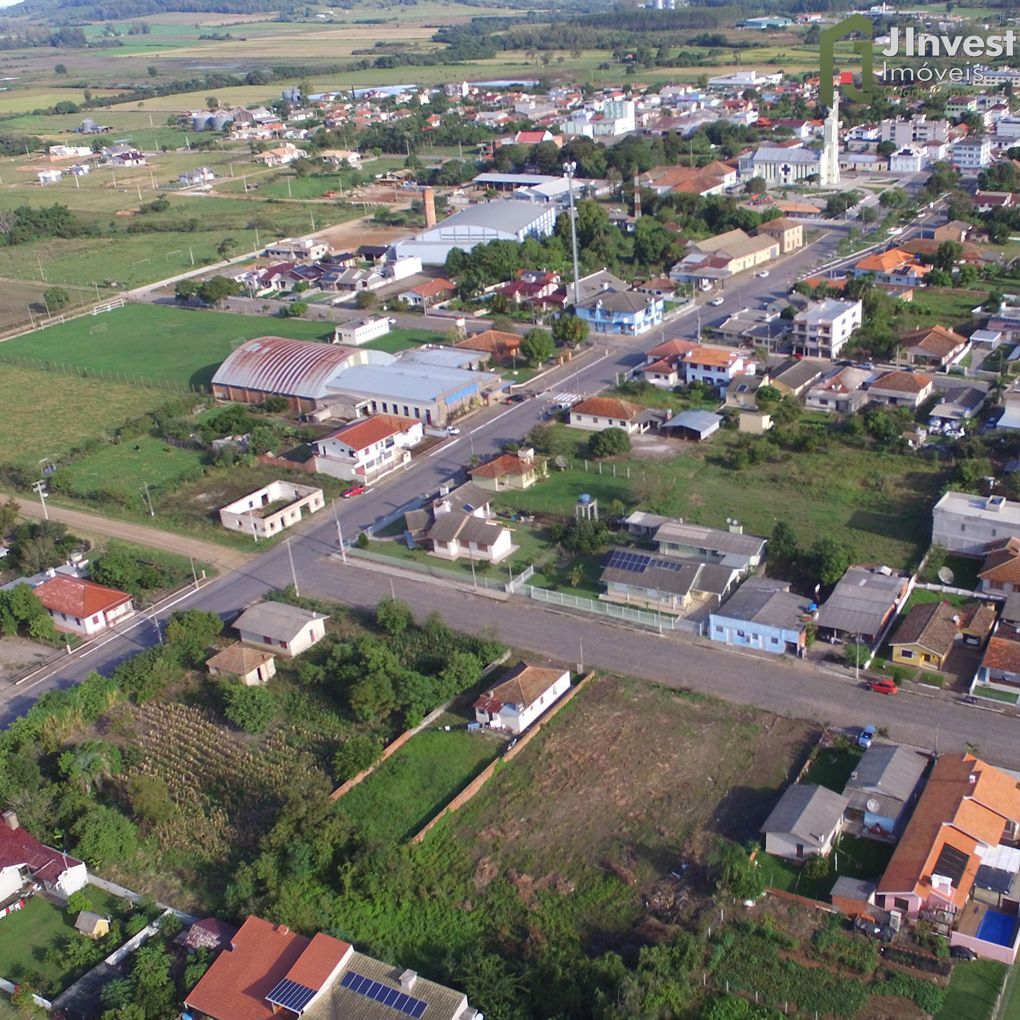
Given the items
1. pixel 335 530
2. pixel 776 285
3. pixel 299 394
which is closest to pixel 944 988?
pixel 335 530

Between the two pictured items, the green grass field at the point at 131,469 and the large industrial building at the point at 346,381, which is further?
the large industrial building at the point at 346,381

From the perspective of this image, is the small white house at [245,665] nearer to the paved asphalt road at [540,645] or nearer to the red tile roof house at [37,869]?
the paved asphalt road at [540,645]

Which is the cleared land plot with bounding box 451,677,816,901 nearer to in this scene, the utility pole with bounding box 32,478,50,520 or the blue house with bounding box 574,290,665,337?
the utility pole with bounding box 32,478,50,520

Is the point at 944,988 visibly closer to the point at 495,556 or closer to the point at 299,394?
the point at 495,556

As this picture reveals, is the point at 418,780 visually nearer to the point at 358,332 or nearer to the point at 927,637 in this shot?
the point at 927,637

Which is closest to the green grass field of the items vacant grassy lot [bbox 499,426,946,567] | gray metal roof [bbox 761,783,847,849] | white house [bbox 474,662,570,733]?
vacant grassy lot [bbox 499,426,946,567]

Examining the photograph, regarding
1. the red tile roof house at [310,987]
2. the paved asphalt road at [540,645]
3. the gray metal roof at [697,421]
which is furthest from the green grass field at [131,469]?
the red tile roof house at [310,987]

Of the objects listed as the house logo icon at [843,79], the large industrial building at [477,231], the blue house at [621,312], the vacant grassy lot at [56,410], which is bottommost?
the vacant grassy lot at [56,410]
